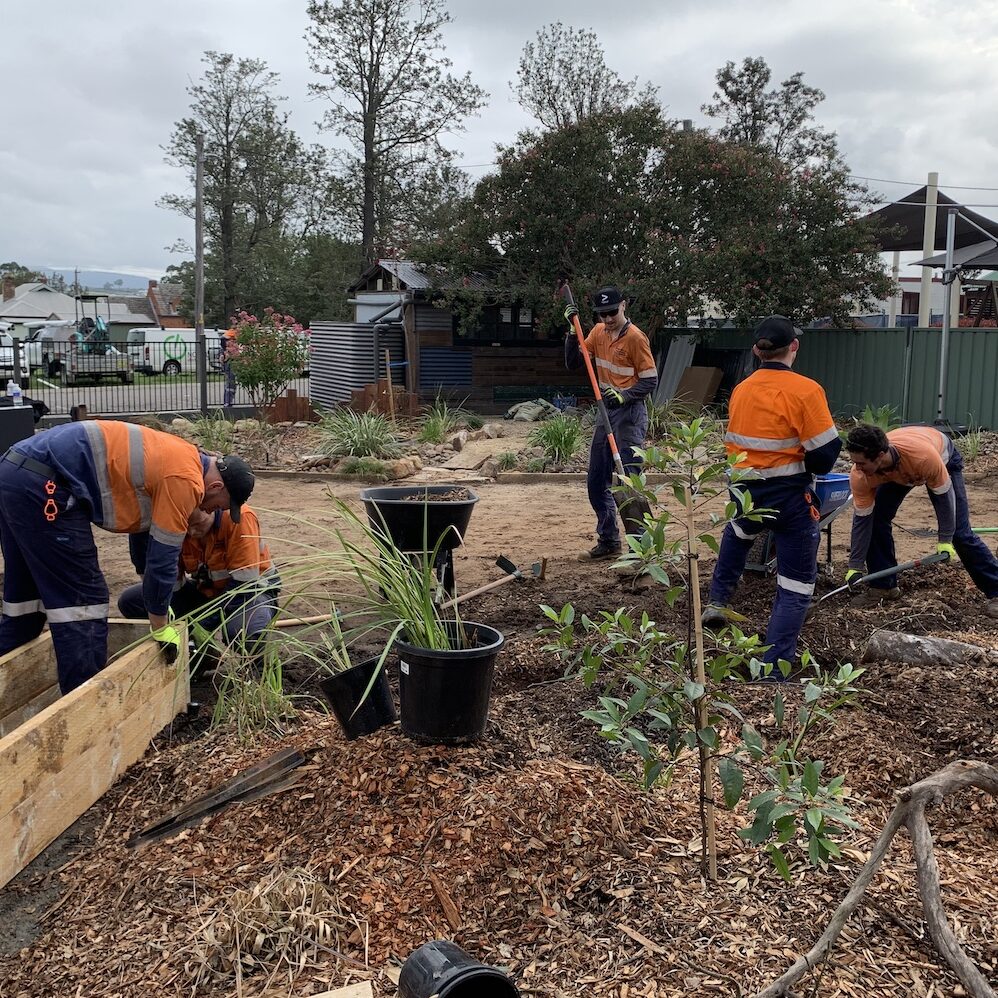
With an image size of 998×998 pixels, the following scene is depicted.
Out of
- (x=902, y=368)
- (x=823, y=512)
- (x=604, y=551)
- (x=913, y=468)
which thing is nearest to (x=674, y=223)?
(x=902, y=368)

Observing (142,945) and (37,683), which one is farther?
(37,683)

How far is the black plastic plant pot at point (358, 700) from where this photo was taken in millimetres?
3516

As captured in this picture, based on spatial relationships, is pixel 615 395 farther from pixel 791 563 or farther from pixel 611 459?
pixel 791 563

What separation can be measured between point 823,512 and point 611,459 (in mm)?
1877

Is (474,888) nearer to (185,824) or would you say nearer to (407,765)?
(407,765)

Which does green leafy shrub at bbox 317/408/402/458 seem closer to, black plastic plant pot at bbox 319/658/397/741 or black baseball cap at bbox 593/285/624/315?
black baseball cap at bbox 593/285/624/315

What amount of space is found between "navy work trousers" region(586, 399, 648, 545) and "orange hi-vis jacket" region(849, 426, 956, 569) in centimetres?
191

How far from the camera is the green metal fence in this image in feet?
48.0

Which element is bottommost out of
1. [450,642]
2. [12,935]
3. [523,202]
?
[12,935]

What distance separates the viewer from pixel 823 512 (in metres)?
6.13

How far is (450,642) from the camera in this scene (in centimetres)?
372

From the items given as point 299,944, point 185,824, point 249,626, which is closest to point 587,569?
point 249,626

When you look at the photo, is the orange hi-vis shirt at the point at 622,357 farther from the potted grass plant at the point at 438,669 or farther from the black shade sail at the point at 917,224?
the black shade sail at the point at 917,224

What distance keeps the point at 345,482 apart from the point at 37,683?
758 cm
